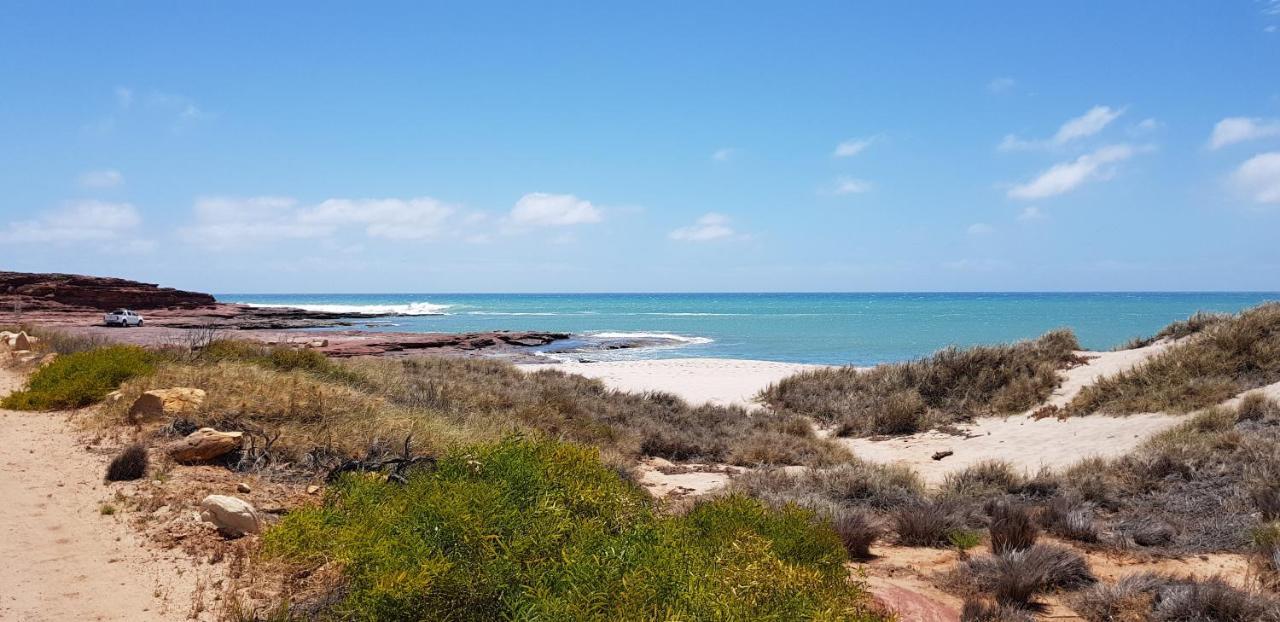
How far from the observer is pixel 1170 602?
4.63 metres

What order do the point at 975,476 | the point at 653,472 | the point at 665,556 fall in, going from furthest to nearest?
the point at 653,472
the point at 975,476
the point at 665,556

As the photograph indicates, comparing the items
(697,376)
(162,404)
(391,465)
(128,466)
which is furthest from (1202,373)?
(162,404)

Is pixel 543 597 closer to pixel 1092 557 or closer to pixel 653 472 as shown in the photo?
pixel 1092 557

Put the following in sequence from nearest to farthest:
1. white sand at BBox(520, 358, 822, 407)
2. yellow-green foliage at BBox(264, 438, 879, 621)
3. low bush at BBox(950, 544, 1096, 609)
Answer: yellow-green foliage at BBox(264, 438, 879, 621) < low bush at BBox(950, 544, 1096, 609) < white sand at BBox(520, 358, 822, 407)

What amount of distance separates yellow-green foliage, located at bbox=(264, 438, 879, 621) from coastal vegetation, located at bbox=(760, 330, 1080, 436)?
12515 millimetres

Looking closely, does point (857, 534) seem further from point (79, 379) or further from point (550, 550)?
point (79, 379)

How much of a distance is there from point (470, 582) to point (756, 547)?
1200mm

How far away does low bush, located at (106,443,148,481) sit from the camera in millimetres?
6395

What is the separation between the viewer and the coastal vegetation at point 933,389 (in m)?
15.7

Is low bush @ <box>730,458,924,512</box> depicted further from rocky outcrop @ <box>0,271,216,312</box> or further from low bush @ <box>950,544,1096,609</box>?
rocky outcrop @ <box>0,271,216,312</box>

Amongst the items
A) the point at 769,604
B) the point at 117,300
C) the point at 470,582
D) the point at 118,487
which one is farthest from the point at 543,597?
the point at 117,300

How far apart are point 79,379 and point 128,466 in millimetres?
4357

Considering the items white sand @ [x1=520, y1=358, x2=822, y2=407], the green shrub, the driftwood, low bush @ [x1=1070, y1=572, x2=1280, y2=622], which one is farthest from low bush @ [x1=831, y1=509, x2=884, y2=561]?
white sand @ [x1=520, y1=358, x2=822, y2=407]

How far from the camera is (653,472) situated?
1134 cm
